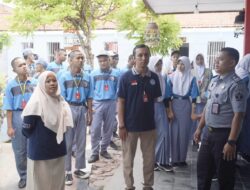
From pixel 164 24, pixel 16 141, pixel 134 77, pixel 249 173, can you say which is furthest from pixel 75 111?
pixel 164 24

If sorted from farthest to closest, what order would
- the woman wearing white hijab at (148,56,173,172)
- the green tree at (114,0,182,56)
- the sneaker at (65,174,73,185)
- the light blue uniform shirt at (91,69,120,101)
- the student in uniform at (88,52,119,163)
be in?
the green tree at (114,0,182,56)
the light blue uniform shirt at (91,69,120,101)
the student in uniform at (88,52,119,163)
the woman wearing white hijab at (148,56,173,172)
the sneaker at (65,174,73,185)

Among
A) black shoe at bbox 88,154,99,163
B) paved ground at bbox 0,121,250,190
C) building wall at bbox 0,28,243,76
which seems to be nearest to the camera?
paved ground at bbox 0,121,250,190

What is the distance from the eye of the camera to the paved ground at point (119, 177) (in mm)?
4551

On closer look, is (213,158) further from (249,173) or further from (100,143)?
(100,143)

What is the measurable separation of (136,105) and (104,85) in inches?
86.1

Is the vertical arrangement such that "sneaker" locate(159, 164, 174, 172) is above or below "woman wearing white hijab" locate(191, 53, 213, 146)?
below

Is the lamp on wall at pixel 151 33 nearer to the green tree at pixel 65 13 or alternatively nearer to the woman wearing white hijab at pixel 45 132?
the green tree at pixel 65 13

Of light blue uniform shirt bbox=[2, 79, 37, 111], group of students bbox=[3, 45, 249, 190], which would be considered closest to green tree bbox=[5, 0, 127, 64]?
group of students bbox=[3, 45, 249, 190]

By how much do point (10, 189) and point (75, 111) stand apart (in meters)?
1.36

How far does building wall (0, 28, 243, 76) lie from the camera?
18562mm

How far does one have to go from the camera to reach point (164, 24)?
41.3 ft

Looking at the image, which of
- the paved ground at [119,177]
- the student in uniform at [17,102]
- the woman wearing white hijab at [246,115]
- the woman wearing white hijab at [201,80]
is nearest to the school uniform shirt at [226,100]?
the woman wearing white hijab at [246,115]

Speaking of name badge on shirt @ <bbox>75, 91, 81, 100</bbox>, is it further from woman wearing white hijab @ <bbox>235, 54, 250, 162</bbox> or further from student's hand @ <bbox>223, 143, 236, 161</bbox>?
student's hand @ <bbox>223, 143, 236, 161</bbox>

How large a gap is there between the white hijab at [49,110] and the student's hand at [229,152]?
1.59m
